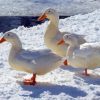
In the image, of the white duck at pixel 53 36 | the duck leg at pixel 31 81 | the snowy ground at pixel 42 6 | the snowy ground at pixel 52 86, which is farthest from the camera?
the snowy ground at pixel 42 6

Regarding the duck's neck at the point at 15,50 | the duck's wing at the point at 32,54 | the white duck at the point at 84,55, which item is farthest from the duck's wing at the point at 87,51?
the duck's neck at the point at 15,50

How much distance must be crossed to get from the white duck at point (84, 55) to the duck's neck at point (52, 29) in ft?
3.06

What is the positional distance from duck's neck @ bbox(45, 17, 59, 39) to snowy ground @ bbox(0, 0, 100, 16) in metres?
6.72

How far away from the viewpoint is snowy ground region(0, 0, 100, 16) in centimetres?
1518

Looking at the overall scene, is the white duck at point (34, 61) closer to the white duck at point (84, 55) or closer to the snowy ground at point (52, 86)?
the snowy ground at point (52, 86)

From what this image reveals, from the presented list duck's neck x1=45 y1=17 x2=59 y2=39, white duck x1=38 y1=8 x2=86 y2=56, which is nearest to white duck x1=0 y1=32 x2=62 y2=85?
white duck x1=38 y1=8 x2=86 y2=56

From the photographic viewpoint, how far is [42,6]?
1602 centimetres

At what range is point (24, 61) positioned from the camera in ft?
21.5

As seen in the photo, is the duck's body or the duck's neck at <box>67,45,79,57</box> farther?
the duck's neck at <box>67,45,79,57</box>

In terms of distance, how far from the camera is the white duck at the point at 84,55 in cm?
689

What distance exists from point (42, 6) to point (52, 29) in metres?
8.01

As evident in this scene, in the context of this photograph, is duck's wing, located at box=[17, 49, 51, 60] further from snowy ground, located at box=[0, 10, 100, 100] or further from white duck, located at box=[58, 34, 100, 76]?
white duck, located at box=[58, 34, 100, 76]

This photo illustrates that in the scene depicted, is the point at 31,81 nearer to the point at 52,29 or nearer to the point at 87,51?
the point at 87,51

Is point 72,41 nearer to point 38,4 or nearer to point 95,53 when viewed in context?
point 95,53
